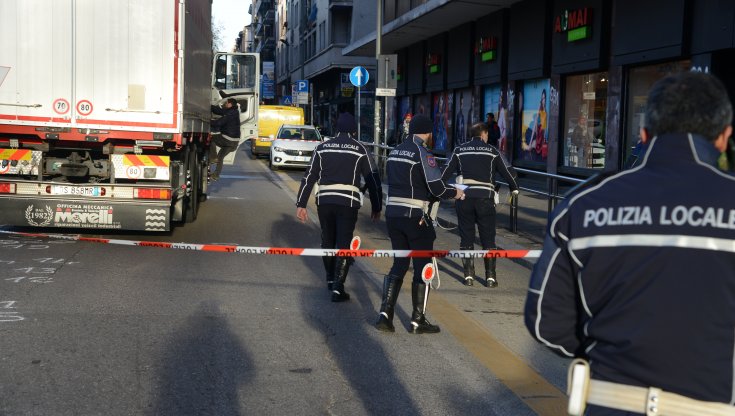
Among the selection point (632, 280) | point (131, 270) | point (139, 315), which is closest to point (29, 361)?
point (139, 315)

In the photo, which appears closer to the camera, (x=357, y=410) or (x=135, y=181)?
(x=357, y=410)

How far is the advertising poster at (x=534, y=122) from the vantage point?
2269cm

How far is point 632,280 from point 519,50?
72.9 ft

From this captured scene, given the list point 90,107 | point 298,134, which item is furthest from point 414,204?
point 298,134

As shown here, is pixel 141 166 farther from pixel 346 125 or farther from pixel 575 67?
pixel 575 67

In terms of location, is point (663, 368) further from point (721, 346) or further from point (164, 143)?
point (164, 143)

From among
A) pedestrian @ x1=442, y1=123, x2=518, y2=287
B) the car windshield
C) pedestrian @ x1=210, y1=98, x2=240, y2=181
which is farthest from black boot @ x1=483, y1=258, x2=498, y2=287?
the car windshield

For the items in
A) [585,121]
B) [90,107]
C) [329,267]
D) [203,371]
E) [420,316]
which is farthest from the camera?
[585,121]

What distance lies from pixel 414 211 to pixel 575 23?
14.0 meters

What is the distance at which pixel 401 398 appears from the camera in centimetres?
535

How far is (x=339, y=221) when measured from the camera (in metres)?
8.48

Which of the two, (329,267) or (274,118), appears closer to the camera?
(329,267)

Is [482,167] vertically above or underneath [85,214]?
above

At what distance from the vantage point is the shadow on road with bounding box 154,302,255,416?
5.08m
